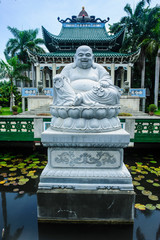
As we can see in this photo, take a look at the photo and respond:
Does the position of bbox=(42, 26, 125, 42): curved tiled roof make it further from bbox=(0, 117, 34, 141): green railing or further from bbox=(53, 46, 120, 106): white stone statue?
bbox=(53, 46, 120, 106): white stone statue

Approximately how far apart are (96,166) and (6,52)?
1044 inches

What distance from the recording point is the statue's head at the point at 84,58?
298 cm

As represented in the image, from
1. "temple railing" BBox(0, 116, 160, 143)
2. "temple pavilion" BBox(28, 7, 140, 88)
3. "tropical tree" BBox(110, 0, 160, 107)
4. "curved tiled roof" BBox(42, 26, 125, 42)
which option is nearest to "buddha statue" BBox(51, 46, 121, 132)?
"temple railing" BBox(0, 116, 160, 143)

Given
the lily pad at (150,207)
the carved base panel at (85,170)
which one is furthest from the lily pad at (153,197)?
the carved base panel at (85,170)

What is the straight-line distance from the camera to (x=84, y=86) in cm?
279

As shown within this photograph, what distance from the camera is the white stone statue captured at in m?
2.52

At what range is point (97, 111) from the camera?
237 centimetres

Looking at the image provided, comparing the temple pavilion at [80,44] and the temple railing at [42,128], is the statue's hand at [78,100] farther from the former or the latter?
the temple pavilion at [80,44]

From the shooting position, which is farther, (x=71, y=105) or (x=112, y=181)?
(x=71, y=105)

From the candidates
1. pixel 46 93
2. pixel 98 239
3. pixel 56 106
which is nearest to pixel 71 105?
pixel 56 106

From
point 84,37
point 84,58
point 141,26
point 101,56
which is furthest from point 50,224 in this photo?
point 141,26

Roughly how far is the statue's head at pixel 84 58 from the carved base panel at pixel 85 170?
5.17 ft

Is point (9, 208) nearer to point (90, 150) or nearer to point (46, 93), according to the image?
point (90, 150)

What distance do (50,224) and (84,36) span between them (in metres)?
19.7
